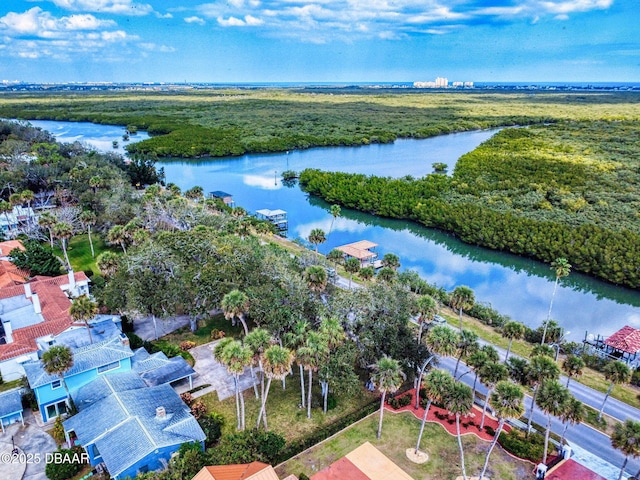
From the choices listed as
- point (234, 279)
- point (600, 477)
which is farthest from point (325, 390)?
point (600, 477)

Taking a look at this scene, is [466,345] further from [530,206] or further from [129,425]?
[530,206]

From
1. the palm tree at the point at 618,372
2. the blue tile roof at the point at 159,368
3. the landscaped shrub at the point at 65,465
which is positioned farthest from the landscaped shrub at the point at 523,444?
the landscaped shrub at the point at 65,465

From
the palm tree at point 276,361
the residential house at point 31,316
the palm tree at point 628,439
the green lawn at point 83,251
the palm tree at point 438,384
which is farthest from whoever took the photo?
the green lawn at point 83,251

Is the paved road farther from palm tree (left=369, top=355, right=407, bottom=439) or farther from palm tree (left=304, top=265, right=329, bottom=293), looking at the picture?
palm tree (left=304, top=265, right=329, bottom=293)

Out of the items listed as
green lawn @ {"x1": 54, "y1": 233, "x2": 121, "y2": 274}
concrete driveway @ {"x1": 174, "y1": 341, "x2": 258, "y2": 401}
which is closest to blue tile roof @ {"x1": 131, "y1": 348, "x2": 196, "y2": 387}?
concrete driveway @ {"x1": 174, "y1": 341, "x2": 258, "y2": 401}

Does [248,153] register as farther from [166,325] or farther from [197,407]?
[197,407]

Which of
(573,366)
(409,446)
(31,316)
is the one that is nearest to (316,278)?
(409,446)

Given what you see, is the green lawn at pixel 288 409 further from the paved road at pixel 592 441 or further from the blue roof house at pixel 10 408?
the blue roof house at pixel 10 408

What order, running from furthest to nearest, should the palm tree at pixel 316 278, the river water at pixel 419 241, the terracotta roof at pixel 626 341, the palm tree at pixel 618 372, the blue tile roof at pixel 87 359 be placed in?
the river water at pixel 419 241, the terracotta roof at pixel 626 341, the palm tree at pixel 316 278, the blue tile roof at pixel 87 359, the palm tree at pixel 618 372
